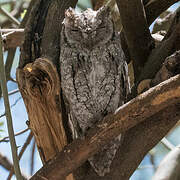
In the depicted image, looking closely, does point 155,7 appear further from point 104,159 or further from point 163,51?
point 104,159

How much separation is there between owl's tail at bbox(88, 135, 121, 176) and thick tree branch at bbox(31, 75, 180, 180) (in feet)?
1.32

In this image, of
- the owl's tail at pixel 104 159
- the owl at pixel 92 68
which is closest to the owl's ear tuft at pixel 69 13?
the owl at pixel 92 68

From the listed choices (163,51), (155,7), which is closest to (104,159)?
(163,51)

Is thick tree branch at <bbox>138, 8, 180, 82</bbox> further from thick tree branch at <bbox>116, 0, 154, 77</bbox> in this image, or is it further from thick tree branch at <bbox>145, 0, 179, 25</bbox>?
thick tree branch at <bbox>145, 0, 179, 25</bbox>

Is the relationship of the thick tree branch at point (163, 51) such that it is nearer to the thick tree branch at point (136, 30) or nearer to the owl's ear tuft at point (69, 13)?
the thick tree branch at point (136, 30)

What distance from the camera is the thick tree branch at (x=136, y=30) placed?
Answer: 9.78 feet

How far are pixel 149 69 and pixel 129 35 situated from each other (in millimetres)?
348

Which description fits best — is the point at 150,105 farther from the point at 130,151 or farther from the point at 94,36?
the point at 94,36

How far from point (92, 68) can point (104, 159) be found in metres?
0.64

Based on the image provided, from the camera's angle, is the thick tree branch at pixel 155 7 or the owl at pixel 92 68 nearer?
the owl at pixel 92 68

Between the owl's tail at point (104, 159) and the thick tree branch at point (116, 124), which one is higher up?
the thick tree branch at point (116, 124)

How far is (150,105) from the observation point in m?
2.20

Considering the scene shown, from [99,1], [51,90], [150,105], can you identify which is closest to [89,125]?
[51,90]

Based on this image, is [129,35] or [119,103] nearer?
[119,103]
